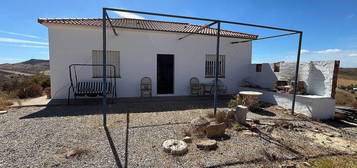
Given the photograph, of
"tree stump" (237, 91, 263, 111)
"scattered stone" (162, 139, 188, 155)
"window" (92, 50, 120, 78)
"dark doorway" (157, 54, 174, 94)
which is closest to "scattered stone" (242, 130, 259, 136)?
"scattered stone" (162, 139, 188, 155)

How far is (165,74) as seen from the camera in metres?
7.72

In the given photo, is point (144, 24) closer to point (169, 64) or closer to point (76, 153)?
point (169, 64)

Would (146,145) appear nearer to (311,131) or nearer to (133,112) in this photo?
(133,112)

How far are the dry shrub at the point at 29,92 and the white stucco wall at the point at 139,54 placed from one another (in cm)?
167

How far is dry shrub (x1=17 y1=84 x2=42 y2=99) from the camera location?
22.7 feet

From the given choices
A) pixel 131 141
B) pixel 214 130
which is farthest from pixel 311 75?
pixel 131 141

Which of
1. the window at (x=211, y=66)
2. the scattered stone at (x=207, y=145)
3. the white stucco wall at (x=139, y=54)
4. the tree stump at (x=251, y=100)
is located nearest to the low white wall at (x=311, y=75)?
the white stucco wall at (x=139, y=54)

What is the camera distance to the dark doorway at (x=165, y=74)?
756 centimetres

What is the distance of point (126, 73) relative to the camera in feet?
23.1

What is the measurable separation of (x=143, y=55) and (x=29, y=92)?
17.5 feet

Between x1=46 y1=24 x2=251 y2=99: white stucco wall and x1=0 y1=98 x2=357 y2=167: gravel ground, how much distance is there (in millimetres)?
2132

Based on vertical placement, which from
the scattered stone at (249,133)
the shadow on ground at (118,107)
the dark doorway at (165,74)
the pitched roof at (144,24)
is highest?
the pitched roof at (144,24)

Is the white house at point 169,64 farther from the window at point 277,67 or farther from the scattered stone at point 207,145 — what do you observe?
the scattered stone at point 207,145

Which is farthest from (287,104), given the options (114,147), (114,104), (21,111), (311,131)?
(21,111)
